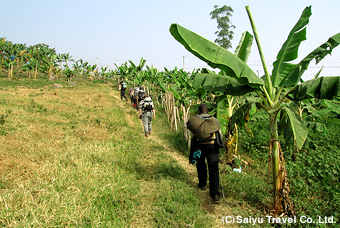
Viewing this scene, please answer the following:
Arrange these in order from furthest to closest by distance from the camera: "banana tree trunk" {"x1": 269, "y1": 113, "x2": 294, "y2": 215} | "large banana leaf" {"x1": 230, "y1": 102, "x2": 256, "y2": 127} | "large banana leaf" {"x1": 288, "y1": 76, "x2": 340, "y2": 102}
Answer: "large banana leaf" {"x1": 230, "y1": 102, "x2": 256, "y2": 127}
"banana tree trunk" {"x1": 269, "y1": 113, "x2": 294, "y2": 215}
"large banana leaf" {"x1": 288, "y1": 76, "x2": 340, "y2": 102}

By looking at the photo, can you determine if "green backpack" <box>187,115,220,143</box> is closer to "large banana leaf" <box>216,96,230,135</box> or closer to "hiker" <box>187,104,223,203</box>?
"hiker" <box>187,104,223,203</box>

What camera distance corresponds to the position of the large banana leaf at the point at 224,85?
4.97m

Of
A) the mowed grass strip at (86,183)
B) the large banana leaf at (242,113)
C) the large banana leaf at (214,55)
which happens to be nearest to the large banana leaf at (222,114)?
the large banana leaf at (242,113)

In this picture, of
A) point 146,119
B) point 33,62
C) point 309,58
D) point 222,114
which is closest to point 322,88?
point 309,58

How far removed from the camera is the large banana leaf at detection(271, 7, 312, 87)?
14.5ft

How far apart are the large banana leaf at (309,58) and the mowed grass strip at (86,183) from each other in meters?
2.96

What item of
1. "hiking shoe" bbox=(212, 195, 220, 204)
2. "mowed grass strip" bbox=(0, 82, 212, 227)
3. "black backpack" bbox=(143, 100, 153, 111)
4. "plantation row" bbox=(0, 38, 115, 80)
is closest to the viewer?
"mowed grass strip" bbox=(0, 82, 212, 227)

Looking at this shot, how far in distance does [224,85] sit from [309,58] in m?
1.61

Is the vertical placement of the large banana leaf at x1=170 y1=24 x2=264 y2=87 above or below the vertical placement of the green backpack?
above

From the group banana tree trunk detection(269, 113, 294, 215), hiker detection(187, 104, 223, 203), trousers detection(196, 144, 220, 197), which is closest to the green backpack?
hiker detection(187, 104, 223, 203)

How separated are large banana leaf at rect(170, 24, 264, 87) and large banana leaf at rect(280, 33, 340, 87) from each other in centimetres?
67

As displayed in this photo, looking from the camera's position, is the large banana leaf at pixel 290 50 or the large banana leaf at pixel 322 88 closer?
the large banana leaf at pixel 322 88

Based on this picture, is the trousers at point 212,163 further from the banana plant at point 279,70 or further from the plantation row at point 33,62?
the plantation row at point 33,62

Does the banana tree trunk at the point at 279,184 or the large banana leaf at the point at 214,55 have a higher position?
the large banana leaf at the point at 214,55
